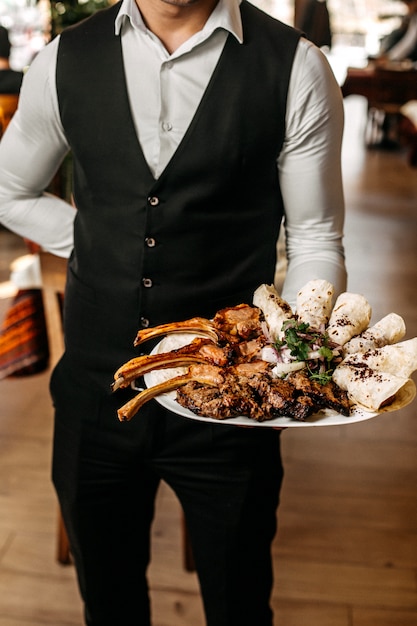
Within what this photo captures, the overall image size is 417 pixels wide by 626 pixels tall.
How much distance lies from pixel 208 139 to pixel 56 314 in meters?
0.97

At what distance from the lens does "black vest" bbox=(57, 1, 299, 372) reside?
116 centimetres

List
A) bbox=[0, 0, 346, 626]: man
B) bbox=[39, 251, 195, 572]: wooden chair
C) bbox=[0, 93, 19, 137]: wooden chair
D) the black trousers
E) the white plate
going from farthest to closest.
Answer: bbox=[0, 93, 19, 137]: wooden chair, bbox=[39, 251, 195, 572]: wooden chair, the black trousers, bbox=[0, 0, 346, 626]: man, the white plate

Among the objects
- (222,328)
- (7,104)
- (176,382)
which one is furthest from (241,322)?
(7,104)

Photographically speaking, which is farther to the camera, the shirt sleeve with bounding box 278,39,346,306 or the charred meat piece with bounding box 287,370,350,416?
the shirt sleeve with bounding box 278,39,346,306

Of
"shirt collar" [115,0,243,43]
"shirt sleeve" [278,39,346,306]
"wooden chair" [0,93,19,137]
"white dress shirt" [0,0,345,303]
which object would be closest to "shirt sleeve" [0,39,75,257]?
"white dress shirt" [0,0,345,303]

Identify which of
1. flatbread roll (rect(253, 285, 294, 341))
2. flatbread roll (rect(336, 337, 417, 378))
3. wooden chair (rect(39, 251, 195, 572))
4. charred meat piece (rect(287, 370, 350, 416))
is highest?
flatbread roll (rect(253, 285, 294, 341))

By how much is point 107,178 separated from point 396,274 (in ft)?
10.8

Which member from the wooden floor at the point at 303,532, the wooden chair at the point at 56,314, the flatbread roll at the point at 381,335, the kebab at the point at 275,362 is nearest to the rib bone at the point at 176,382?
the kebab at the point at 275,362

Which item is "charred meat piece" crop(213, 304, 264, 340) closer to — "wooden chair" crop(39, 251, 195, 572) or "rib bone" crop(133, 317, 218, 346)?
"rib bone" crop(133, 317, 218, 346)

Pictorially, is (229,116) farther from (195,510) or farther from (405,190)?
(405,190)

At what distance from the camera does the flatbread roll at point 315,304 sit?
107cm

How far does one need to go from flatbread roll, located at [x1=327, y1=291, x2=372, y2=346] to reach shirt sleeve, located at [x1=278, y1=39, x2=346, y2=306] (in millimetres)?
160

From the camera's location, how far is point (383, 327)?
1101mm

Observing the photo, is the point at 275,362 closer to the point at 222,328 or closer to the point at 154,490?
the point at 222,328
